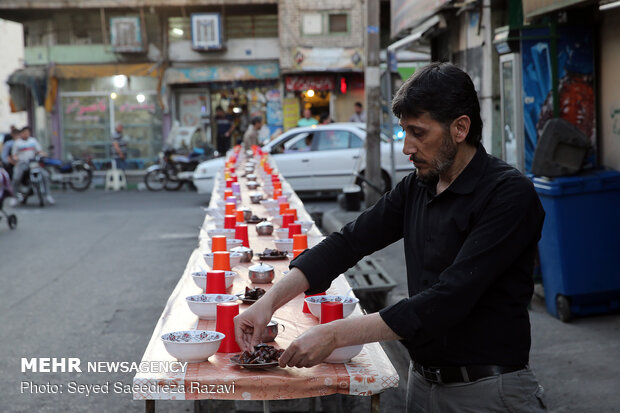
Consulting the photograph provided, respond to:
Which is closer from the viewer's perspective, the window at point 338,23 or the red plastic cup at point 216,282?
the red plastic cup at point 216,282

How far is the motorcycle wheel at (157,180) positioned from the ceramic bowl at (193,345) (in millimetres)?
18486

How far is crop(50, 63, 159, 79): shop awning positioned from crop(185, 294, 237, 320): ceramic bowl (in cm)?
2433

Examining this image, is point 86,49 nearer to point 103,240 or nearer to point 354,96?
point 354,96

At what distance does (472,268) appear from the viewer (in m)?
2.17

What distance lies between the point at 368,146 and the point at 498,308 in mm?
11052

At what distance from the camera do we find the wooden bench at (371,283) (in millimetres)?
6688

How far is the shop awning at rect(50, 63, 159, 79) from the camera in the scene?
26.5 metres

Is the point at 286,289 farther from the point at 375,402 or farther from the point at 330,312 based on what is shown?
the point at 375,402

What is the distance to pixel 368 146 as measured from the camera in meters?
13.2

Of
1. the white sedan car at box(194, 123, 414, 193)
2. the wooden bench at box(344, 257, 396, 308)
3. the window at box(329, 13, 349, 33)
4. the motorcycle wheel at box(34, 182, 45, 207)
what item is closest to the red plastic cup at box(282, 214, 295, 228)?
the wooden bench at box(344, 257, 396, 308)

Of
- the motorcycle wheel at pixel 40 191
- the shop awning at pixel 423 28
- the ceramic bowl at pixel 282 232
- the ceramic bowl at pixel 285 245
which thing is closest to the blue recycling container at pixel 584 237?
the ceramic bowl at pixel 282 232

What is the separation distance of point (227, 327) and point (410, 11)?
1106 centimetres

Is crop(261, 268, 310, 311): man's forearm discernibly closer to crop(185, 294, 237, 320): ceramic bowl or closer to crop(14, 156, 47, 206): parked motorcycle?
crop(185, 294, 237, 320): ceramic bowl

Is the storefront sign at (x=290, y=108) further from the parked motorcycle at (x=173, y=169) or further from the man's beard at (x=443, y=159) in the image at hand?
the man's beard at (x=443, y=159)
